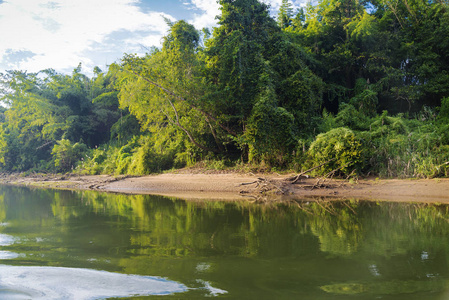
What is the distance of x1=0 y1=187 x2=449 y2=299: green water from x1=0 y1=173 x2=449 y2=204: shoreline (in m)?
2.30

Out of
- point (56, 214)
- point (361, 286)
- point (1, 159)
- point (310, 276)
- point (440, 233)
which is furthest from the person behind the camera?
point (1, 159)

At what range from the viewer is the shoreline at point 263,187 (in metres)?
11.5

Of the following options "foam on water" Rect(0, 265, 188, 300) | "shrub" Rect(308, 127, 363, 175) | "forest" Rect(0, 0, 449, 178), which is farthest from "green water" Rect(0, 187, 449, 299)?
"forest" Rect(0, 0, 449, 178)

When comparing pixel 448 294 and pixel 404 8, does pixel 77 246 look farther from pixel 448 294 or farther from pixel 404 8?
pixel 404 8

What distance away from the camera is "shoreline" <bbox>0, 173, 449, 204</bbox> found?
11.5 m

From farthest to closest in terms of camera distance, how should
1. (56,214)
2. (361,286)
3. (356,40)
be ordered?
(356,40), (56,214), (361,286)

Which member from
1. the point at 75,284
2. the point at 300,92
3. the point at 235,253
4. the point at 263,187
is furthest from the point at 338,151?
the point at 75,284

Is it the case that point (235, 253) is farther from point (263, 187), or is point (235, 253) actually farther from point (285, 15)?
point (285, 15)

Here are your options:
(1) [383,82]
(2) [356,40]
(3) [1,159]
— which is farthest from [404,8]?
(3) [1,159]

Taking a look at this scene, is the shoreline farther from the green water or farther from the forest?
the green water

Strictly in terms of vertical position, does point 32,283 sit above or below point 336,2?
below

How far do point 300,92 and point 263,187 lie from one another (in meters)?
5.42

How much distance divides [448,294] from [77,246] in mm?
5459

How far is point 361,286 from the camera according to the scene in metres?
3.78
